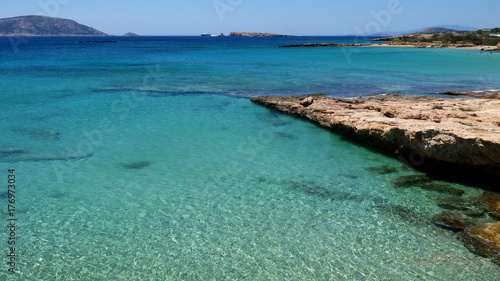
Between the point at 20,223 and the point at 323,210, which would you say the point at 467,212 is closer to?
the point at 323,210

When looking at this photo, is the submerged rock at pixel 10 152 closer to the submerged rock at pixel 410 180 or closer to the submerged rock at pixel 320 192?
the submerged rock at pixel 320 192

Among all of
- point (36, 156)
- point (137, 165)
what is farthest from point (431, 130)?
point (36, 156)

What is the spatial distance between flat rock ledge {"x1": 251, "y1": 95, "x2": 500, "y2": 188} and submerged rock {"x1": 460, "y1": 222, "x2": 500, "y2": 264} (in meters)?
2.83

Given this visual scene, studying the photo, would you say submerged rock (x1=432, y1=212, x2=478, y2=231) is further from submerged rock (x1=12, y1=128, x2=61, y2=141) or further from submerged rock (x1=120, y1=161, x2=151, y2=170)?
submerged rock (x1=12, y1=128, x2=61, y2=141)

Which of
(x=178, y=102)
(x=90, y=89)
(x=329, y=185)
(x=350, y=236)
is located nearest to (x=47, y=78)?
(x=90, y=89)

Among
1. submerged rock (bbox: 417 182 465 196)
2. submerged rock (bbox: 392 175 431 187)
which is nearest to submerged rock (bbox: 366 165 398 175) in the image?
submerged rock (bbox: 392 175 431 187)

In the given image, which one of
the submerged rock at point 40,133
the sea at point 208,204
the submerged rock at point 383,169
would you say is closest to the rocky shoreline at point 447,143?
the sea at point 208,204

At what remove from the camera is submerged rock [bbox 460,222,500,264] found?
6.89 metres

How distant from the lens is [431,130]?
1070 centimetres

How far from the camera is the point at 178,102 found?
20766 millimetres

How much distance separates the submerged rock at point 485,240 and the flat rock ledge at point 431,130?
9.28 feet

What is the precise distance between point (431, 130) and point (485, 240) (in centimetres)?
419

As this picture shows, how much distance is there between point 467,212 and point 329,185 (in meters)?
3.22

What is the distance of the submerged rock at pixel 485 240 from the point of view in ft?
22.6
